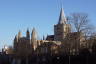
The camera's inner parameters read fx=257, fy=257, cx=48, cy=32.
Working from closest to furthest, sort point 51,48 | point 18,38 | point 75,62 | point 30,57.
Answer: point 75,62, point 30,57, point 51,48, point 18,38

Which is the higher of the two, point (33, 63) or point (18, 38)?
point (18, 38)

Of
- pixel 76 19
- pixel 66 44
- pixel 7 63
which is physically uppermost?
pixel 76 19

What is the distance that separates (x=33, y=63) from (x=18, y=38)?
47553 mm

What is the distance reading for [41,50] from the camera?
107 m

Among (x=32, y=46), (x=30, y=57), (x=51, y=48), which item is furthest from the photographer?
(x=32, y=46)

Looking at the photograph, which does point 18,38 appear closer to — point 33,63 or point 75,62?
point 33,63

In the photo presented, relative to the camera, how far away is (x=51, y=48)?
101 m

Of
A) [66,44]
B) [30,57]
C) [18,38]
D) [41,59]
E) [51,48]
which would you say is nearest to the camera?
[66,44]

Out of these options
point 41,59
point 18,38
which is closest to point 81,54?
point 41,59

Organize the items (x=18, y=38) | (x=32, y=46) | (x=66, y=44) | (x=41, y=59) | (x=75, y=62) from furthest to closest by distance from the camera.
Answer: (x=18, y=38) < (x=32, y=46) < (x=41, y=59) < (x=66, y=44) < (x=75, y=62)

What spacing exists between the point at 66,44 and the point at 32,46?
130ft

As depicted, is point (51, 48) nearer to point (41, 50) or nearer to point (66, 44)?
point (41, 50)

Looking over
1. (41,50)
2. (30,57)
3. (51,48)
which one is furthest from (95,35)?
(41,50)

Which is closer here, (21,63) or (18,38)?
(21,63)
